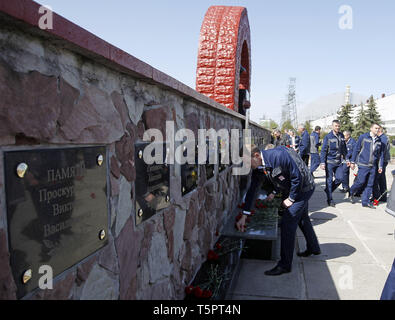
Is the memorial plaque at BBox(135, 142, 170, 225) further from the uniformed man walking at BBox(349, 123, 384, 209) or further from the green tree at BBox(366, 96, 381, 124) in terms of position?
the green tree at BBox(366, 96, 381, 124)

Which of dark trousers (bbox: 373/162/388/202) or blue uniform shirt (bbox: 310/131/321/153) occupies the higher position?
blue uniform shirt (bbox: 310/131/321/153)

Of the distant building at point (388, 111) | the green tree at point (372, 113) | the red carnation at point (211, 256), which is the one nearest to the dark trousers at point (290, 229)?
the red carnation at point (211, 256)

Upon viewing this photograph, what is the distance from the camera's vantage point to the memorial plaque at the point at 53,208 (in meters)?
1.17

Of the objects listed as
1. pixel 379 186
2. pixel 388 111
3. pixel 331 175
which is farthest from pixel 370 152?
pixel 388 111

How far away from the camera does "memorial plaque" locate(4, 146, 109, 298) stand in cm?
117

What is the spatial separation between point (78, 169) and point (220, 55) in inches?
269

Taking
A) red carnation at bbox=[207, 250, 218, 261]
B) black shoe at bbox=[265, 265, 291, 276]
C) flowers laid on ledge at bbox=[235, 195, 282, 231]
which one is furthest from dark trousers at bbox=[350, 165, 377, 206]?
red carnation at bbox=[207, 250, 218, 261]

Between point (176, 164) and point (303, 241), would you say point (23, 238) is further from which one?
point (303, 241)

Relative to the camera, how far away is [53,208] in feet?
4.37

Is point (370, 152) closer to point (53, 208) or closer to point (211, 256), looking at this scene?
point (211, 256)

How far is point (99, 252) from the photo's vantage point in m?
1.71

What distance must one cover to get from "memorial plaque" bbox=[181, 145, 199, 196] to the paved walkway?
134cm

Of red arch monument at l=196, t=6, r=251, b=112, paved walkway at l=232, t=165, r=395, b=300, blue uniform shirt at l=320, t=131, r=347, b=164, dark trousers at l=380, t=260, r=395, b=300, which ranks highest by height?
red arch monument at l=196, t=6, r=251, b=112

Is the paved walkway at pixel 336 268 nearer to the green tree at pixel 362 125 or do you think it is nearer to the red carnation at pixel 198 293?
the red carnation at pixel 198 293
